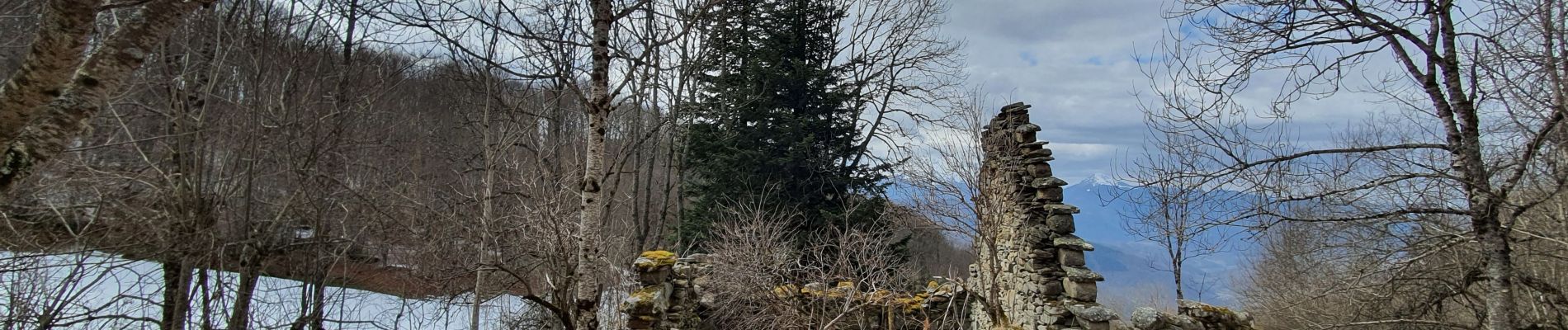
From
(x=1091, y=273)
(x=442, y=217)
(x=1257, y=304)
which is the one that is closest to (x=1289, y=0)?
(x=1091, y=273)

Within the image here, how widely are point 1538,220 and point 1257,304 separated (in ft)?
36.0

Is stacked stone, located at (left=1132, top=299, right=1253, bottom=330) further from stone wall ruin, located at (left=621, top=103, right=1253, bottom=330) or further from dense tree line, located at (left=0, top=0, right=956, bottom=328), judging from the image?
dense tree line, located at (left=0, top=0, right=956, bottom=328)

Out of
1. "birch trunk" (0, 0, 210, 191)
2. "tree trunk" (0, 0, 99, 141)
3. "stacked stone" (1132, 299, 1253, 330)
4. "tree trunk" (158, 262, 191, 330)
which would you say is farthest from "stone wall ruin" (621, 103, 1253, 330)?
"tree trunk" (0, 0, 99, 141)

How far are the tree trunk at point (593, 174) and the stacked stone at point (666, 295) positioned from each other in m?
1.95

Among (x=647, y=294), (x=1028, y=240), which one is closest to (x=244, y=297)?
(x=647, y=294)

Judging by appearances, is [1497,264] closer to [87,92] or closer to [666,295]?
[666,295]

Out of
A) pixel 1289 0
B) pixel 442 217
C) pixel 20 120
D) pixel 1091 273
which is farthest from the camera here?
pixel 442 217

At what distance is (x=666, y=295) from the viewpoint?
7.32 metres

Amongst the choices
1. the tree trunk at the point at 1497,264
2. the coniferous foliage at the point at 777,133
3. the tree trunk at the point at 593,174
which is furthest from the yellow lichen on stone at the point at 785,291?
the tree trunk at the point at 1497,264

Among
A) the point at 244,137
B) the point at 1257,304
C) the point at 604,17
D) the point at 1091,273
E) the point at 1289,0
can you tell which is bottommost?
the point at 1257,304

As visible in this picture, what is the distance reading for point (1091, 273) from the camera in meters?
6.64

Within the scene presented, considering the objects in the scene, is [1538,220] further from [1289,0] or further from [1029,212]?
[1029,212]

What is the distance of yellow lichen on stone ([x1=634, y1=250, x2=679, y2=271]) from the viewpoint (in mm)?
7172

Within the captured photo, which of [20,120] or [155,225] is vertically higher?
[20,120]
